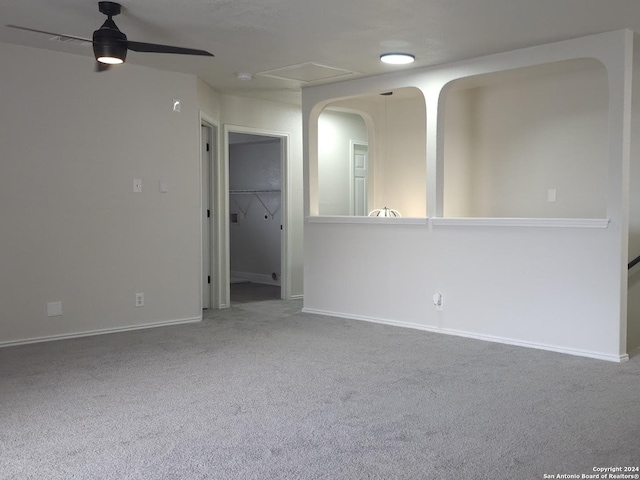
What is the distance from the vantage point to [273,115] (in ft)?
22.8

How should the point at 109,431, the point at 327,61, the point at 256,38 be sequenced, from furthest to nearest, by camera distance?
1. the point at 327,61
2. the point at 256,38
3. the point at 109,431

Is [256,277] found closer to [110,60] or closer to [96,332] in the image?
[96,332]

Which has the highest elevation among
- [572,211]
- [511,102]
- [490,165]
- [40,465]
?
[511,102]

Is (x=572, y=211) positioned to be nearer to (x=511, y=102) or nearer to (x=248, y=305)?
(x=511, y=102)

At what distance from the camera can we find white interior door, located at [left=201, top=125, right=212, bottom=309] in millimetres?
6387

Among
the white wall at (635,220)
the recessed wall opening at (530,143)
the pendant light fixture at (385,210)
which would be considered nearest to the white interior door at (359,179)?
the pendant light fixture at (385,210)

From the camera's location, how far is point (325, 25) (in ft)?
13.4

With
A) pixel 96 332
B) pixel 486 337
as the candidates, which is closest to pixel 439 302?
pixel 486 337

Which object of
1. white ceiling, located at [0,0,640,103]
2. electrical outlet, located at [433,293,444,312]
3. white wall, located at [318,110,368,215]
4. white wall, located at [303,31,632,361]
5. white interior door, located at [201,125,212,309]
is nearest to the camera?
white ceiling, located at [0,0,640,103]

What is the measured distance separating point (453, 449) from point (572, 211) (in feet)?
11.3

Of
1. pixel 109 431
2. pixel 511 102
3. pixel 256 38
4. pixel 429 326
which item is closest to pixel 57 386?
pixel 109 431

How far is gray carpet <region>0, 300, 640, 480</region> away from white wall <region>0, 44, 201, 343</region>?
1.49 feet

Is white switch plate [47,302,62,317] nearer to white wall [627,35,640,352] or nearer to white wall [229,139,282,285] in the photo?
white wall [229,139,282,285]

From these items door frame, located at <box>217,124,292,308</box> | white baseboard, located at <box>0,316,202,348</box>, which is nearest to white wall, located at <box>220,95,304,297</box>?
door frame, located at <box>217,124,292,308</box>
